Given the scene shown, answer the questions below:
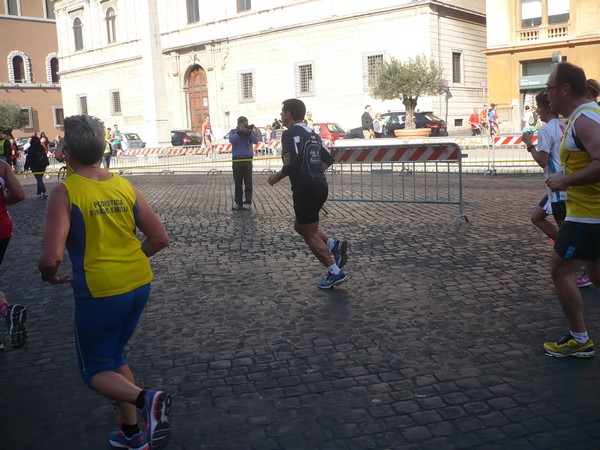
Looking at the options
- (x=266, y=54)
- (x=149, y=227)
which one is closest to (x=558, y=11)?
(x=266, y=54)

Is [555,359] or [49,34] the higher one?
[49,34]

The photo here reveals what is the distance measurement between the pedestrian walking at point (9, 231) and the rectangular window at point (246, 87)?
4124 cm

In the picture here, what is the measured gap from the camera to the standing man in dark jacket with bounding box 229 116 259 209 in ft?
43.1

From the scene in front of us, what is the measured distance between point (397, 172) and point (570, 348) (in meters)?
10.7

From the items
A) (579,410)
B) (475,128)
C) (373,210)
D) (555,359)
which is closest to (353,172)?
(373,210)

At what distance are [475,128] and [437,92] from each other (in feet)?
8.94

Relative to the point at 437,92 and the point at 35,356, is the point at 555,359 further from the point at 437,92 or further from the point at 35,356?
the point at 437,92

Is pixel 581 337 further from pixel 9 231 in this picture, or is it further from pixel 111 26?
pixel 111 26

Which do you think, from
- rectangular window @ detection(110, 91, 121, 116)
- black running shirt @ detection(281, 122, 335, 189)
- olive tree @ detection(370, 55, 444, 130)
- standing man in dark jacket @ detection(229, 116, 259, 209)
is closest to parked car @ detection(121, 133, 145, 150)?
olive tree @ detection(370, 55, 444, 130)

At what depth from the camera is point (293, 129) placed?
6.49 metres

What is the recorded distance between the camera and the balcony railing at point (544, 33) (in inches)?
1468

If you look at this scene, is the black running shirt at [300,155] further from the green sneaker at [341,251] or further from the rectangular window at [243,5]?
the rectangular window at [243,5]

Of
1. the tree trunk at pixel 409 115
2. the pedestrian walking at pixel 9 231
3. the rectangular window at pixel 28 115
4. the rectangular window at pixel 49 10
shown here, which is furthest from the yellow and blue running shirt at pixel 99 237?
the rectangular window at pixel 49 10

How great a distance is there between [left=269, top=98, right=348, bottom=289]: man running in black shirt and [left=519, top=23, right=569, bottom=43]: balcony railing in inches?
1370
